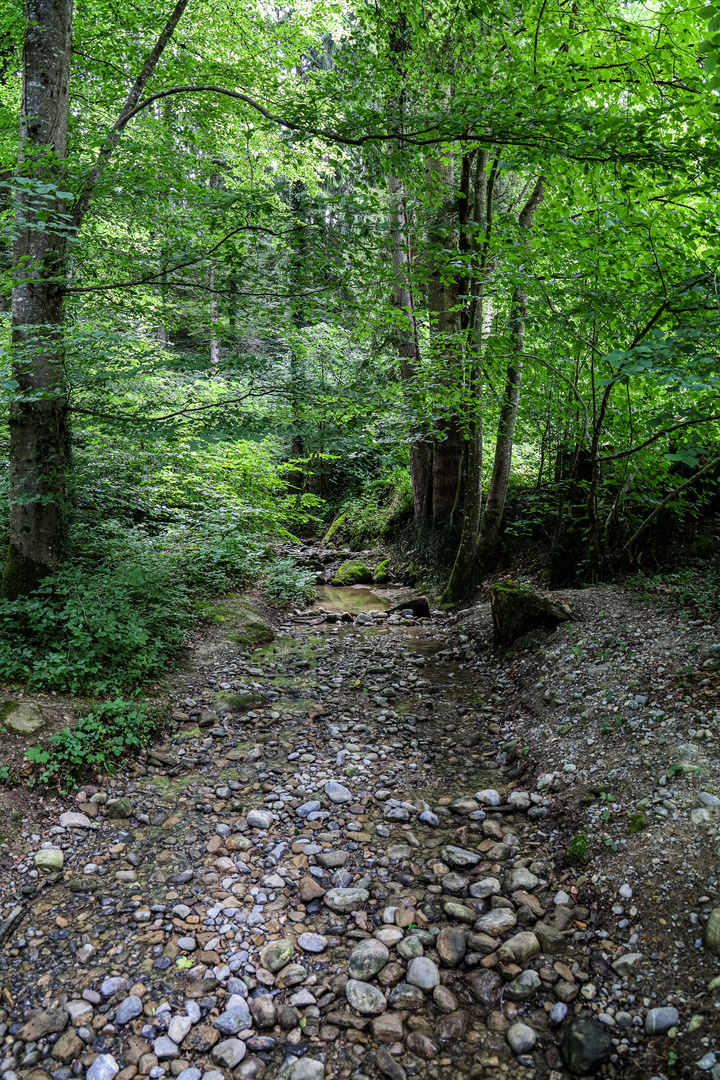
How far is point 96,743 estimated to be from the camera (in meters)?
4.16

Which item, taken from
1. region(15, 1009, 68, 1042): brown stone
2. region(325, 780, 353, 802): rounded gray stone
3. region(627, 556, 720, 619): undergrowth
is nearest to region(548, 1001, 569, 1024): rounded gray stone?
region(325, 780, 353, 802): rounded gray stone

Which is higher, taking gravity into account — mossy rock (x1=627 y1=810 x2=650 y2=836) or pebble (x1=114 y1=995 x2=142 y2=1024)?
mossy rock (x1=627 y1=810 x2=650 y2=836)

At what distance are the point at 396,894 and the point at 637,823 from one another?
1.42 metres

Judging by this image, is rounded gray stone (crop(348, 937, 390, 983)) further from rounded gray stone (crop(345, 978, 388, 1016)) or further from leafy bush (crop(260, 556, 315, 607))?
leafy bush (crop(260, 556, 315, 607))

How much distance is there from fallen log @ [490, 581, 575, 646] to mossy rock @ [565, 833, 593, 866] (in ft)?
9.72

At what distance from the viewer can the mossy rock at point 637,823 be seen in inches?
120

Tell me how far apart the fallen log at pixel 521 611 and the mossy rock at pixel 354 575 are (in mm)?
5593

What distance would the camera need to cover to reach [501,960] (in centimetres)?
264

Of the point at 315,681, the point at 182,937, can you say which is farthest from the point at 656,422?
the point at 315,681

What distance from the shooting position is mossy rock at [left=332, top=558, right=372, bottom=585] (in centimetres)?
1208

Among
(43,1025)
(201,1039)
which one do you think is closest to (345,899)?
(201,1039)

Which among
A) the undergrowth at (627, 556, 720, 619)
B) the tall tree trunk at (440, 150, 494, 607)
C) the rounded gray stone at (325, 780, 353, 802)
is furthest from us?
the tall tree trunk at (440, 150, 494, 607)

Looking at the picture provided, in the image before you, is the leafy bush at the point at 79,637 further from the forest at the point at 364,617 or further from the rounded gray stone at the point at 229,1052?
the rounded gray stone at the point at 229,1052

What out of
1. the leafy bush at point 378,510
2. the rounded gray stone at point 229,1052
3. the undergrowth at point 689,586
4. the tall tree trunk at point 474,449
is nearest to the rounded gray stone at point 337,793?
the rounded gray stone at point 229,1052
